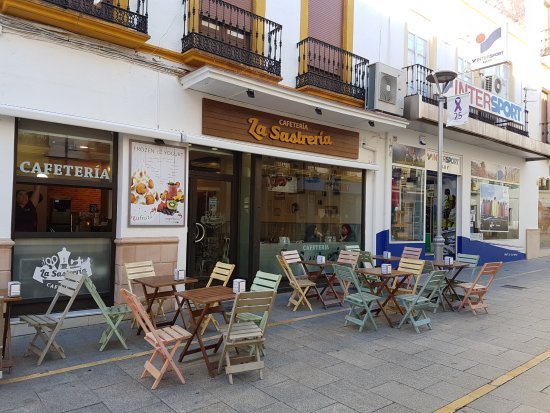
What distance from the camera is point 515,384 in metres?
4.39

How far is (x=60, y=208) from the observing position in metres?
6.29

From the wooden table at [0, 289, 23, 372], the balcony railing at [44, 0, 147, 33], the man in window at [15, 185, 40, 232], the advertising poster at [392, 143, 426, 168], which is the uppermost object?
the balcony railing at [44, 0, 147, 33]

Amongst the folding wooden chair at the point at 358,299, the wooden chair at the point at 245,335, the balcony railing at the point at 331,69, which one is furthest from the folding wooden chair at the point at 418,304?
the balcony railing at the point at 331,69

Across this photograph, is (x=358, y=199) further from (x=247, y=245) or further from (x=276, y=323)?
(x=276, y=323)

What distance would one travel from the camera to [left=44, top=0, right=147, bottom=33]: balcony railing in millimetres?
5904

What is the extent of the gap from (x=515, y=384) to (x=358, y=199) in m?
6.58

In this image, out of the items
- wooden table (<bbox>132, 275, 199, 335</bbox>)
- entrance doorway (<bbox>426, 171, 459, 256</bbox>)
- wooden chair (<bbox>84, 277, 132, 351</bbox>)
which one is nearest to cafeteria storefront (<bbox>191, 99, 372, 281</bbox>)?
wooden table (<bbox>132, 275, 199, 335</bbox>)

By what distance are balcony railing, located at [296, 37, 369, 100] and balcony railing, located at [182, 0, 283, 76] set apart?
2.19ft

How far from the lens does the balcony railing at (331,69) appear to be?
29.6ft

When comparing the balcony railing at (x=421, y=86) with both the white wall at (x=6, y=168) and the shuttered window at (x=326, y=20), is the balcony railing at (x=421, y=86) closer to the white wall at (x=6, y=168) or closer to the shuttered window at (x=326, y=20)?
the shuttered window at (x=326, y=20)

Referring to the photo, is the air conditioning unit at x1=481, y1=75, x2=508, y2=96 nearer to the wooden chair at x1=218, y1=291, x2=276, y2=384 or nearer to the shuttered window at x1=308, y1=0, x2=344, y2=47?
the shuttered window at x1=308, y1=0, x2=344, y2=47

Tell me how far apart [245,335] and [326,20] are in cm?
793

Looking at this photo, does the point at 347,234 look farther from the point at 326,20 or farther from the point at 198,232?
the point at 326,20

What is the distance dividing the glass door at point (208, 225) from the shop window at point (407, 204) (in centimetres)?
481
